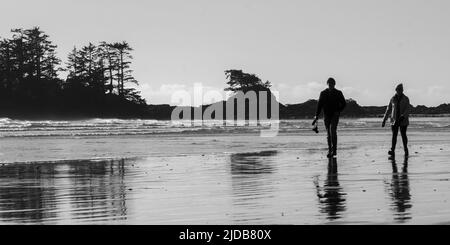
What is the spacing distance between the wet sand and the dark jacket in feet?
4.48

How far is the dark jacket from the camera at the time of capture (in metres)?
20.0

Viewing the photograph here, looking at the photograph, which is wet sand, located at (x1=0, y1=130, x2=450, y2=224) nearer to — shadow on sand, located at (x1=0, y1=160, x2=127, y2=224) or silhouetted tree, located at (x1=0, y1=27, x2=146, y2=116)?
shadow on sand, located at (x1=0, y1=160, x2=127, y2=224)

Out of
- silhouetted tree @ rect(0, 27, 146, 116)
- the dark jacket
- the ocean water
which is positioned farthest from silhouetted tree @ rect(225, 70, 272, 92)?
the dark jacket

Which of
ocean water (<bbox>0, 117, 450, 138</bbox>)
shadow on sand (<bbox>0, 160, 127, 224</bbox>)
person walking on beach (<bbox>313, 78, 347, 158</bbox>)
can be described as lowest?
shadow on sand (<bbox>0, 160, 127, 224</bbox>)

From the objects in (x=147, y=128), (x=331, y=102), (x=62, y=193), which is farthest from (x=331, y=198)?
(x=147, y=128)

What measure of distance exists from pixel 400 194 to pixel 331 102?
9371mm

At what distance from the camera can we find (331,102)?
2005 centimetres

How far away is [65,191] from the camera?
12.3 metres

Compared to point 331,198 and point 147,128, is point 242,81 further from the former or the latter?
point 331,198

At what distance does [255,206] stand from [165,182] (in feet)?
13.3

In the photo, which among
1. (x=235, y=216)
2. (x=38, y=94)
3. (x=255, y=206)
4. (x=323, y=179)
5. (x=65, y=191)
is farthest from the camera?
(x=38, y=94)
